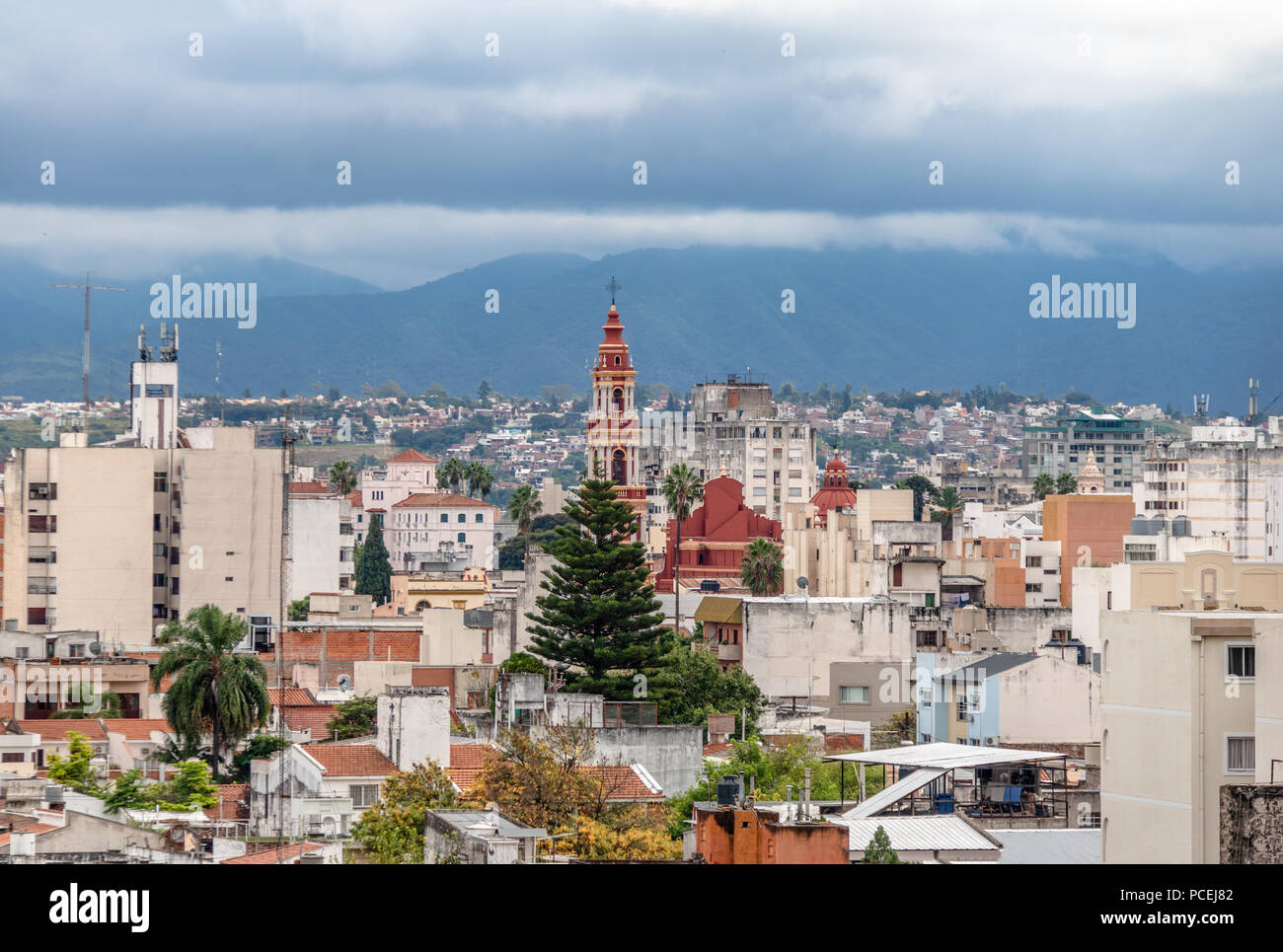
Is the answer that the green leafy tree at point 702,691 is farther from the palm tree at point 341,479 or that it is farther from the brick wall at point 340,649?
the palm tree at point 341,479

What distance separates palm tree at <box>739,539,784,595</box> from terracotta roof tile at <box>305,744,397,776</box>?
62.4 m

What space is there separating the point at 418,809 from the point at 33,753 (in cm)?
1727

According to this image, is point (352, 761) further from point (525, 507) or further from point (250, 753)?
point (525, 507)

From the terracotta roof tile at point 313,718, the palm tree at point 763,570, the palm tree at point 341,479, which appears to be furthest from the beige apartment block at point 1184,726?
the palm tree at point 341,479

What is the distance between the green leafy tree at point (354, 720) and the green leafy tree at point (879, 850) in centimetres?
2134

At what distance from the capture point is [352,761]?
136 ft

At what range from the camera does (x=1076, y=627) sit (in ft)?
232

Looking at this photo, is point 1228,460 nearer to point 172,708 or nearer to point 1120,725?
point 172,708

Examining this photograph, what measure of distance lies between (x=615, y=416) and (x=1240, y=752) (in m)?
117

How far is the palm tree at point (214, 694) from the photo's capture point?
52.7 m

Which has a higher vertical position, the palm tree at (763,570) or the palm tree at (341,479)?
the palm tree at (341,479)

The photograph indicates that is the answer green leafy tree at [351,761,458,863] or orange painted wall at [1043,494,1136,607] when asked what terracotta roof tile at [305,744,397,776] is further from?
orange painted wall at [1043,494,1136,607]

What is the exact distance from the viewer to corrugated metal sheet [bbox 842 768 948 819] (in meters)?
34.7
